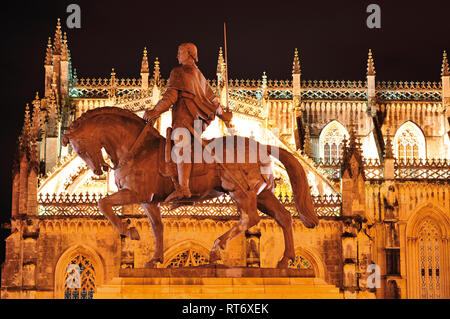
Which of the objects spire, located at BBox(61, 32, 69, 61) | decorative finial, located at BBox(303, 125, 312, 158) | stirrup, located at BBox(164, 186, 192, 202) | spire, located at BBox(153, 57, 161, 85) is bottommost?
stirrup, located at BBox(164, 186, 192, 202)

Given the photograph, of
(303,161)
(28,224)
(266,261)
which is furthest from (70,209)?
(303,161)

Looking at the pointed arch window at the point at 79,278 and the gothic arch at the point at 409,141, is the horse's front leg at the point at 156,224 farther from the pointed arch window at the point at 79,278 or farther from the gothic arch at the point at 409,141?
the gothic arch at the point at 409,141

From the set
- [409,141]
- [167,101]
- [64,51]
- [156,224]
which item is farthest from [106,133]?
[409,141]

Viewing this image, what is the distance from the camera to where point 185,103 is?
500 inches

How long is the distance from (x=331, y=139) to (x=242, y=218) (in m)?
31.3

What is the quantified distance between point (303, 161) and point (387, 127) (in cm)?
1126

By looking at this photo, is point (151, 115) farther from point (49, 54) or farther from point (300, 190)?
point (49, 54)

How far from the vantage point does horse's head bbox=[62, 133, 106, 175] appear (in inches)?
490

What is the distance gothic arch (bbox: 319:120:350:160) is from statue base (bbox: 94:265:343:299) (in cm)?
3093

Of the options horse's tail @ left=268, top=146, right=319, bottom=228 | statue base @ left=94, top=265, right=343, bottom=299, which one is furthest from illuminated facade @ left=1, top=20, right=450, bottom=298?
statue base @ left=94, top=265, right=343, bottom=299

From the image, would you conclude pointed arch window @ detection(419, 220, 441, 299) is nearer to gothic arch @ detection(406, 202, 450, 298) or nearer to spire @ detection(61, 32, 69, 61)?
gothic arch @ detection(406, 202, 450, 298)

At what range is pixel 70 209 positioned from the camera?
29.7 metres

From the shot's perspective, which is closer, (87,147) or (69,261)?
(87,147)
